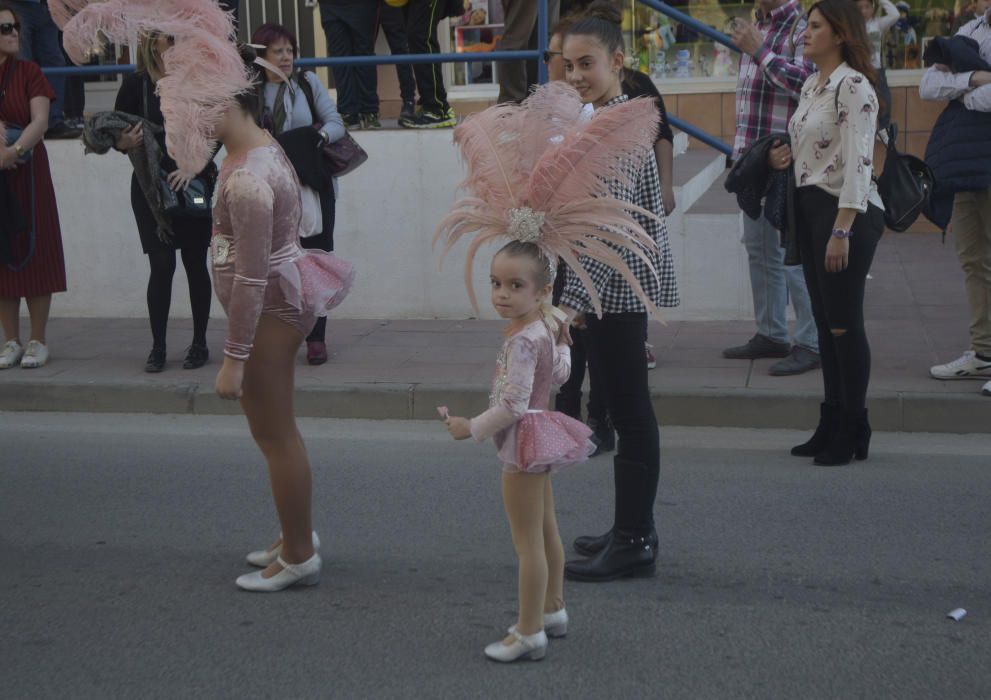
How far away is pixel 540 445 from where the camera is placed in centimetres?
364

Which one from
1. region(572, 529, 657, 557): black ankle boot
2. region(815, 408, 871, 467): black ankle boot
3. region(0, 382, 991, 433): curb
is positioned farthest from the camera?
region(0, 382, 991, 433): curb

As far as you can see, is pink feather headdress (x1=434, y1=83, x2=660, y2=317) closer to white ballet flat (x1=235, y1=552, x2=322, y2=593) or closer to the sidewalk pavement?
white ballet flat (x1=235, y1=552, x2=322, y2=593)

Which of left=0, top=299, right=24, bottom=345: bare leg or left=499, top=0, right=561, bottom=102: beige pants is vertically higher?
left=499, top=0, right=561, bottom=102: beige pants

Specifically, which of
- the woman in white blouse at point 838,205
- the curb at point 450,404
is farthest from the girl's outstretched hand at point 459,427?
the curb at point 450,404

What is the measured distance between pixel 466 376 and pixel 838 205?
252cm

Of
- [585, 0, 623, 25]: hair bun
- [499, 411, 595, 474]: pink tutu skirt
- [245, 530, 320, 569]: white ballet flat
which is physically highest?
[585, 0, 623, 25]: hair bun

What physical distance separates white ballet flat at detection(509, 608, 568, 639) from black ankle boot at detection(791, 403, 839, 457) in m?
2.37

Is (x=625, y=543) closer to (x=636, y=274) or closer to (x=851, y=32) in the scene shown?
(x=636, y=274)

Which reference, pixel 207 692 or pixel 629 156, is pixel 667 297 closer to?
pixel 629 156

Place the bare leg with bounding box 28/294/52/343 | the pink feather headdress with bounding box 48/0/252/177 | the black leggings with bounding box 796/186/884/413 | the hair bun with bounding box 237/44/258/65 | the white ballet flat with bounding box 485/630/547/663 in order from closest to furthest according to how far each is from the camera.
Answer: the white ballet flat with bounding box 485/630/547/663 → the pink feather headdress with bounding box 48/0/252/177 → the hair bun with bounding box 237/44/258/65 → the black leggings with bounding box 796/186/884/413 → the bare leg with bounding box 28/294/52/343

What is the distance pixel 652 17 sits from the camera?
12719 millimetres

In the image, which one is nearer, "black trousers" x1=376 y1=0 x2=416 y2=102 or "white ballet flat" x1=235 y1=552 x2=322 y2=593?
"white ballet flat" x1=235 y1=552 x2=322 y2=593

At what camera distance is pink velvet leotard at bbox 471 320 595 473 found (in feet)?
11.9

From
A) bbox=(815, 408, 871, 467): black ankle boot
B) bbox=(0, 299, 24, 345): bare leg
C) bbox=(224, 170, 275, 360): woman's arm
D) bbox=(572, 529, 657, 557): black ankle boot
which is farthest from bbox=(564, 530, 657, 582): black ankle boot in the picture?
bbox=(0, 299, 24, 345): bare leg
